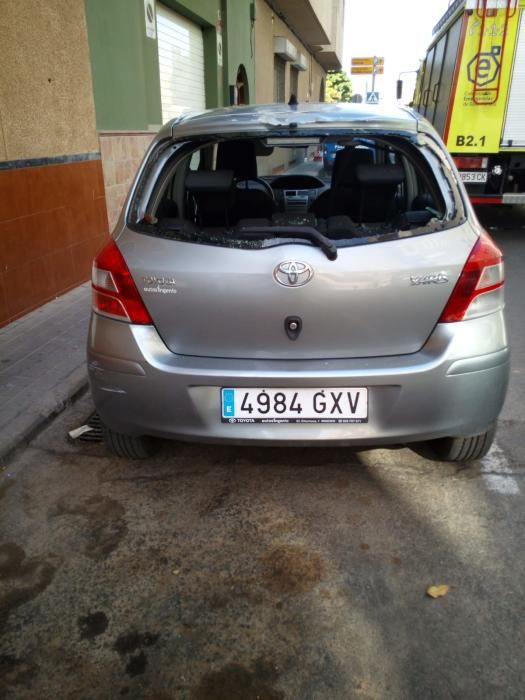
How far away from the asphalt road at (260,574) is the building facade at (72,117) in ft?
8.71

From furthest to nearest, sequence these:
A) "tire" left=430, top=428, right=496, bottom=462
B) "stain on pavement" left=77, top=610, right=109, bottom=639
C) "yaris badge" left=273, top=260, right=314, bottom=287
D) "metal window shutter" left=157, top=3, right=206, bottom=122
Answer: "metal window shutter" left=157, top=3, right=206, bottom=122 < "tire" left=430, top=428, right=496, bottom=462 < "yaris badge" left=273, top=260, right=314, bottom=287 < "stain on pavement" left=77, top=610, right=109, bottom=639

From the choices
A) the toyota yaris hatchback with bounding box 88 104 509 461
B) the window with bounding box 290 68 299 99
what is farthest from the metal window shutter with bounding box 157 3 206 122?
the window with bounding box 290 68 299 99

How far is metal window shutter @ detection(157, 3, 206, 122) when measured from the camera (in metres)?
9.37

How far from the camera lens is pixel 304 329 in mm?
2441

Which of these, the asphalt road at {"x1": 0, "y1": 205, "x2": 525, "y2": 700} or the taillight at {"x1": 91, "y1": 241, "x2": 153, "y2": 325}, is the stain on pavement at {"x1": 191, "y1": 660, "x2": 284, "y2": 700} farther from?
the taillight at {"x1": 91, "y1": 241, "x2": 153, "y2": 325}

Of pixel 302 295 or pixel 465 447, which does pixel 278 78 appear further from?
pixel 302 295

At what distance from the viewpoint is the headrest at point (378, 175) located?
3.05m

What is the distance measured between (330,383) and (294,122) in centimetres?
116

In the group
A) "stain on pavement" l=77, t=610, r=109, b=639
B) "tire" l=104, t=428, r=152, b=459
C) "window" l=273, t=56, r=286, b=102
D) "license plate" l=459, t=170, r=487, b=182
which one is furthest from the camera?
"window" l=273, t=56, r=286, b=102

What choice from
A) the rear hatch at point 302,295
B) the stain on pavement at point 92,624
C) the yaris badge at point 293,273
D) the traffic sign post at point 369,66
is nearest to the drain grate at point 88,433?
the rear hatch at point 302,295

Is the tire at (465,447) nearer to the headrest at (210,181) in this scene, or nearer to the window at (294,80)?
the headrest at (210,181)

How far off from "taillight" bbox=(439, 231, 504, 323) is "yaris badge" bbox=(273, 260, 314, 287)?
0.58m

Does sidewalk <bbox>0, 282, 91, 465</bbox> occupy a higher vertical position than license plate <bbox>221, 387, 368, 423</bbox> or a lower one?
lower

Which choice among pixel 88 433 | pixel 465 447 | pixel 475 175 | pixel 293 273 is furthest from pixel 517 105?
pixel 88 433
